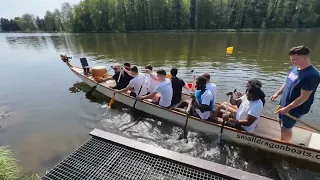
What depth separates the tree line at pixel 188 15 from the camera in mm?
54688

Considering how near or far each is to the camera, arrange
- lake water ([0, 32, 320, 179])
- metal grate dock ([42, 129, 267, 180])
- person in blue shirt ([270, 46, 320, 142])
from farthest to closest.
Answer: lake water ([0, 32, 320, 179]), person in blue shirt ([270, 46, 320, 142]), metal grate dock ([42, 129, 267, 180])

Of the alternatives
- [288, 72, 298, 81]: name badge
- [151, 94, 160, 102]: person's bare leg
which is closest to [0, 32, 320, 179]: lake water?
[151, 94, 160, 102]: person's bare leg

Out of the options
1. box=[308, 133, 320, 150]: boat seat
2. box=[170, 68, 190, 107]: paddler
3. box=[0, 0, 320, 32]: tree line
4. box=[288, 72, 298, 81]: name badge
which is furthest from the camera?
box=[0, 0, 320, 32]: tree line

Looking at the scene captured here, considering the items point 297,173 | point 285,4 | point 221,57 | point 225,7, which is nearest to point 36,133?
point 297,173

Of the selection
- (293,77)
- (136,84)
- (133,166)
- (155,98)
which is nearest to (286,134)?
(293,77)

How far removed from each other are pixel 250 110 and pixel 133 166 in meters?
3.17

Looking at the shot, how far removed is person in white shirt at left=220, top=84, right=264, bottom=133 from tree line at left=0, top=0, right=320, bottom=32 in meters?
56.5

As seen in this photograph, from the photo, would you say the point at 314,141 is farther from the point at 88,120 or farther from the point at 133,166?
the point at 88,120

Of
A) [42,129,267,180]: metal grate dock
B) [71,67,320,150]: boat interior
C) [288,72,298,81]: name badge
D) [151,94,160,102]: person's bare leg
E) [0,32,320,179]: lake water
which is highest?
[288,72,298,81]: name badge

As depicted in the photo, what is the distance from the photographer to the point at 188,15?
61.0 metres

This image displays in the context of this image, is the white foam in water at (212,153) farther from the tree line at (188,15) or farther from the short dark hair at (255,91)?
the tree line at (188,15)

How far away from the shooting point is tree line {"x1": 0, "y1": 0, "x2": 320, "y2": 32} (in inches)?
2153

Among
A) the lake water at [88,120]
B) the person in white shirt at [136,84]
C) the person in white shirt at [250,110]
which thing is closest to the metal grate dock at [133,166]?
the person in white shirt at [250,110]

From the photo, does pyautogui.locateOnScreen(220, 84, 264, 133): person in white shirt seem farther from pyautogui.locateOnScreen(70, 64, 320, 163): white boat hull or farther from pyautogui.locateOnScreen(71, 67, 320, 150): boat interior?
pyautogui.locateOnScreen(71, 67, 320, 150): boat interior
